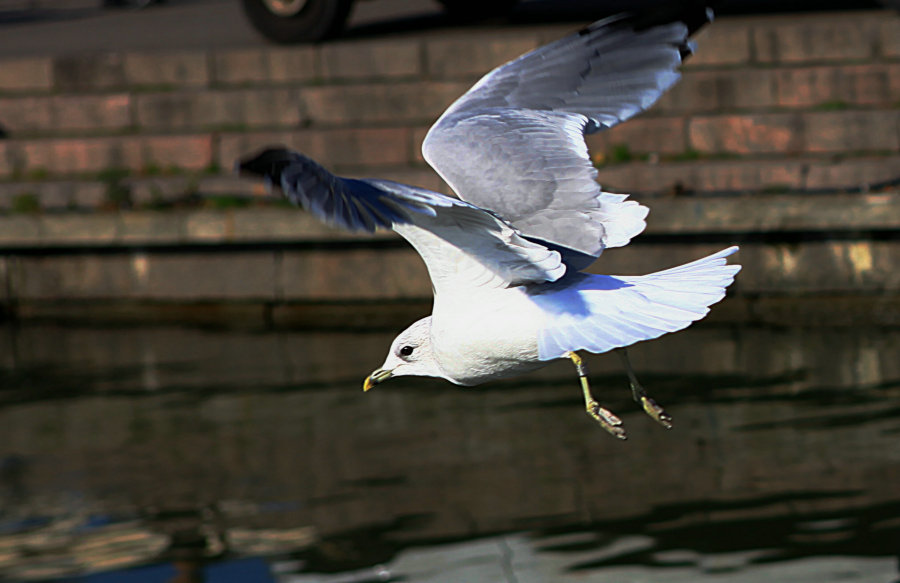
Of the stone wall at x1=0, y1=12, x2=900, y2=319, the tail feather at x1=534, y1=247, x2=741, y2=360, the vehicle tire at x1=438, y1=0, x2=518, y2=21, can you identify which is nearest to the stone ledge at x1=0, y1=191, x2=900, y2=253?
the stone wall at x1=0, y1=12, x2=900, y2=319

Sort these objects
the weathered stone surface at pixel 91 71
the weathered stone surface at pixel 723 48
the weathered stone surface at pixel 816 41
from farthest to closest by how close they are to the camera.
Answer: the weathered stone surface at pixel 91 71 < the weathered stone surface at pixel 723 48 < the weathered stone surface at pixel 816 41

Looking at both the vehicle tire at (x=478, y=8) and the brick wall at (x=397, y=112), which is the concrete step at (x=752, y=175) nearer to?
the brick wall at (x=397, y=112)

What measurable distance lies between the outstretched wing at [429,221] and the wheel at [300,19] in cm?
789

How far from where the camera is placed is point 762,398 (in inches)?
409

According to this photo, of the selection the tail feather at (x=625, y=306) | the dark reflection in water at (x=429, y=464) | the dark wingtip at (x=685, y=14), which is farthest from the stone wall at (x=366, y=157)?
the tail feather at (x=625, y=306)

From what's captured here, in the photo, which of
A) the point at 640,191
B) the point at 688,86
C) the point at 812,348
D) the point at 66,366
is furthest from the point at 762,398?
the point at 66,366

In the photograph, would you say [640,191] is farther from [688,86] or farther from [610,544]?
[610,544]

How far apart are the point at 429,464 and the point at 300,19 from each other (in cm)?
447

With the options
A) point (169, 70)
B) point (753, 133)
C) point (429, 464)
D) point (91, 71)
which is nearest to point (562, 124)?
point (429, 464)

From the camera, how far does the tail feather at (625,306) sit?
4.06 m

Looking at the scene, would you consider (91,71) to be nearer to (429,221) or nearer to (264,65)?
(264,65)

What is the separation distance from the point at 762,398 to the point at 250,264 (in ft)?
13.6

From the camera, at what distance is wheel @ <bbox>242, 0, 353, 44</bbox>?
12000 millimetres

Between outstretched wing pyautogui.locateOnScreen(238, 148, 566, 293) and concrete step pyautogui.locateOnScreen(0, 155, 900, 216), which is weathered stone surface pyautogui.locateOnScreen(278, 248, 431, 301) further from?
outstretched wing pyautogui.locateOnScreen(238, 148, 566, 293)
